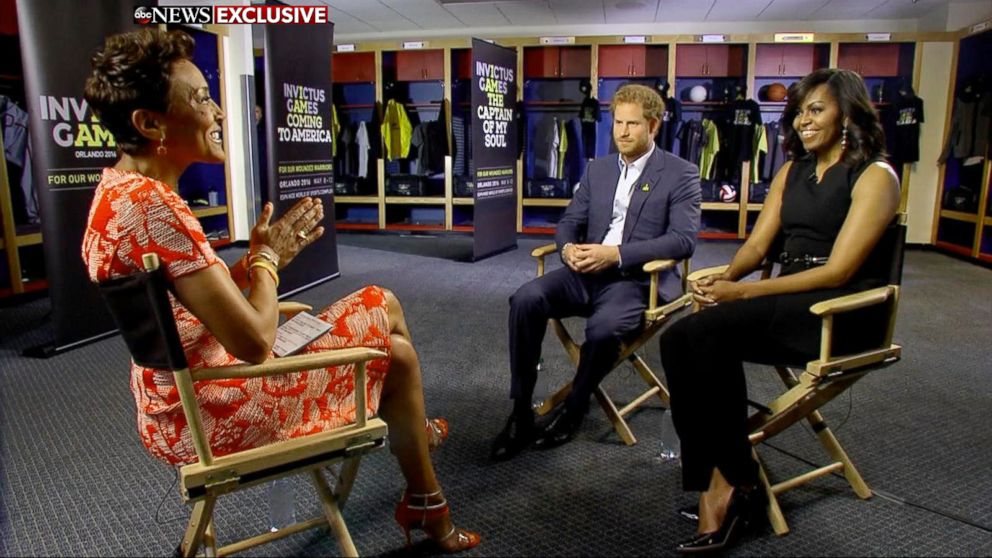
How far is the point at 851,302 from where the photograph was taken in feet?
5.33

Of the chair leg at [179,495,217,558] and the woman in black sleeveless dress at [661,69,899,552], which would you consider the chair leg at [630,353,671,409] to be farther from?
the chair leg at [179,495,217,558]

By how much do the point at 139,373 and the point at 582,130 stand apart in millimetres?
7104

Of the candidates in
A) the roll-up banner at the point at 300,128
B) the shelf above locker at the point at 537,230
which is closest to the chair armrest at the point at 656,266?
the roll-up banner at the point at 300,128

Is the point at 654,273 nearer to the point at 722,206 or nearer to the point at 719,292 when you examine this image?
the point at 719,292

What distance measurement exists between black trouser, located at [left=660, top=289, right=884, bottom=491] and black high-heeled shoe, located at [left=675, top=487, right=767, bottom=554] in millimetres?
47

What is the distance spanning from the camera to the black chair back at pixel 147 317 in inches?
43.6

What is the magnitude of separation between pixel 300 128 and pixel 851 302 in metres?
3.98

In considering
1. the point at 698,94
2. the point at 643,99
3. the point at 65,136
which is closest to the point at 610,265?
the point at 643,99

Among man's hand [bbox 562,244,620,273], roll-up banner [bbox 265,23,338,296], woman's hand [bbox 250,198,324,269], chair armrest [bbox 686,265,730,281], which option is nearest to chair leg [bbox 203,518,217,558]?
woman's hand [bbox 250,198,324,269]

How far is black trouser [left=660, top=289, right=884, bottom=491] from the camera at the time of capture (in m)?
1.71

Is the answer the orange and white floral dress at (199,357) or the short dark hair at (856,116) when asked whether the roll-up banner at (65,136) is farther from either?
the short dark hair at (856,116)

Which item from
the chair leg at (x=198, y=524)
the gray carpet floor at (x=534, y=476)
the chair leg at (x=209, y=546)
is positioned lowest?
the gray carpet floor at (x=534, y=476)

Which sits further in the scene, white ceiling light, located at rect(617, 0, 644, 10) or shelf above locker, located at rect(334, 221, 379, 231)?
shelf above locker, located at rect(334, 221, 379, 231)

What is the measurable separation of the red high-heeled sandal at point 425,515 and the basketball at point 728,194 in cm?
677
